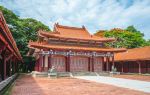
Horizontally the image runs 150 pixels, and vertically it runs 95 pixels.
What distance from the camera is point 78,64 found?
96.3 feet

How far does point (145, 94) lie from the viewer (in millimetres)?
10133

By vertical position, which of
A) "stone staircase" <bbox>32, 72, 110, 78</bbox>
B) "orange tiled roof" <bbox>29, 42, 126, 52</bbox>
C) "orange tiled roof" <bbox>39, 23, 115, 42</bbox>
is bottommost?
"stone staircase" <bbox>32, 72, 110, 78</bbox>

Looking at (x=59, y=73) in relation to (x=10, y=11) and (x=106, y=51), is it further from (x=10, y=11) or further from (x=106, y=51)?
(x=10, y=11)

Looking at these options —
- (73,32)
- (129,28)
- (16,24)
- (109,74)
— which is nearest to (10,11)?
(16,24)

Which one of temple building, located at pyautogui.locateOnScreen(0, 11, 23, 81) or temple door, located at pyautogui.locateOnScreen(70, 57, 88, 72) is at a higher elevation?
temple building, located at pyautogui.locateOnScreen(0, 11, 23, 81)

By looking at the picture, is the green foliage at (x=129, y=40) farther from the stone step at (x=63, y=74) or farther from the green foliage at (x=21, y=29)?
the stone step at (x=63, y=74)

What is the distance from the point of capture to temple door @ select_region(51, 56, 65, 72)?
2768 centimetres

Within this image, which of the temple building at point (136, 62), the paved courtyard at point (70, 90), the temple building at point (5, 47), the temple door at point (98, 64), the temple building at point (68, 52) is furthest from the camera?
the temple door at point (98, 64)

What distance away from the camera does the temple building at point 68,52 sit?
88.6 ft

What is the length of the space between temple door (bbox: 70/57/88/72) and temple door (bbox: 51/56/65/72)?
4.20ft

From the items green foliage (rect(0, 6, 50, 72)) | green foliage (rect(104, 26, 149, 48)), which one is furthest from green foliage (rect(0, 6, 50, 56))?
green foliage (rect(104, 26, 149, 48))

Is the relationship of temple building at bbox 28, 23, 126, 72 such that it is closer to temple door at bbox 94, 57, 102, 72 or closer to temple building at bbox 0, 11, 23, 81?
temple door at bbox 94, 57, 102, 72

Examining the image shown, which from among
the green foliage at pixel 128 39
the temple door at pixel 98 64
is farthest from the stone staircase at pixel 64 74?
the green foliage at pixel 128 39

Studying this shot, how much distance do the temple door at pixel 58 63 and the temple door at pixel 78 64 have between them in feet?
4.20
